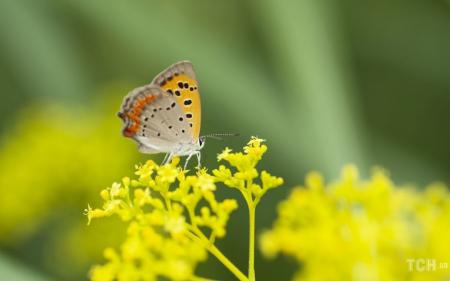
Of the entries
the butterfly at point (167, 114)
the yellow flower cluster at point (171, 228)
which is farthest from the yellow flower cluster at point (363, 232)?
the butterfly at point (167, 114)

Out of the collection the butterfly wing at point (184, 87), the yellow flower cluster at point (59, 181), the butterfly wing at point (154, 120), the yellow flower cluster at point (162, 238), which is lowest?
the yellow flower cluster at point (162, 238)

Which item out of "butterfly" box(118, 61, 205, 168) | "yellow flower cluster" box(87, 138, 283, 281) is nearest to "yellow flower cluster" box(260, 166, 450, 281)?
"yellow flower cluster" box(87, 138, 283, 281)

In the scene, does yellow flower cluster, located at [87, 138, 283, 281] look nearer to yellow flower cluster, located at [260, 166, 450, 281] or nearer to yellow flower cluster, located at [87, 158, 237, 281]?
yellow flower cluster, located at [87, 158, 237, 281]

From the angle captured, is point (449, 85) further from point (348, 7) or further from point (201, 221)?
point (201, 221)

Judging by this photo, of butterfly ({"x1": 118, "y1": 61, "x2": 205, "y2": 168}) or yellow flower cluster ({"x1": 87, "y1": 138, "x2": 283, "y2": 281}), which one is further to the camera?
butterfly ({"x1": 118, "y1": 61, "x2": 205, "y2": 168})

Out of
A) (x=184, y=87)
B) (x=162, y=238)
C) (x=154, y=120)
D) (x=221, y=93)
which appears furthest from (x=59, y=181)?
(x=162, y=238)

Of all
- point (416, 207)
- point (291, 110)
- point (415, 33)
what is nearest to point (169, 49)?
point (291, 110)

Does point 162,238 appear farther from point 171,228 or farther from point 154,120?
point 154,120

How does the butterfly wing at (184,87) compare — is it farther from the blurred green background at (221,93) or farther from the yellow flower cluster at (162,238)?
the blurred green background at (221,93)
